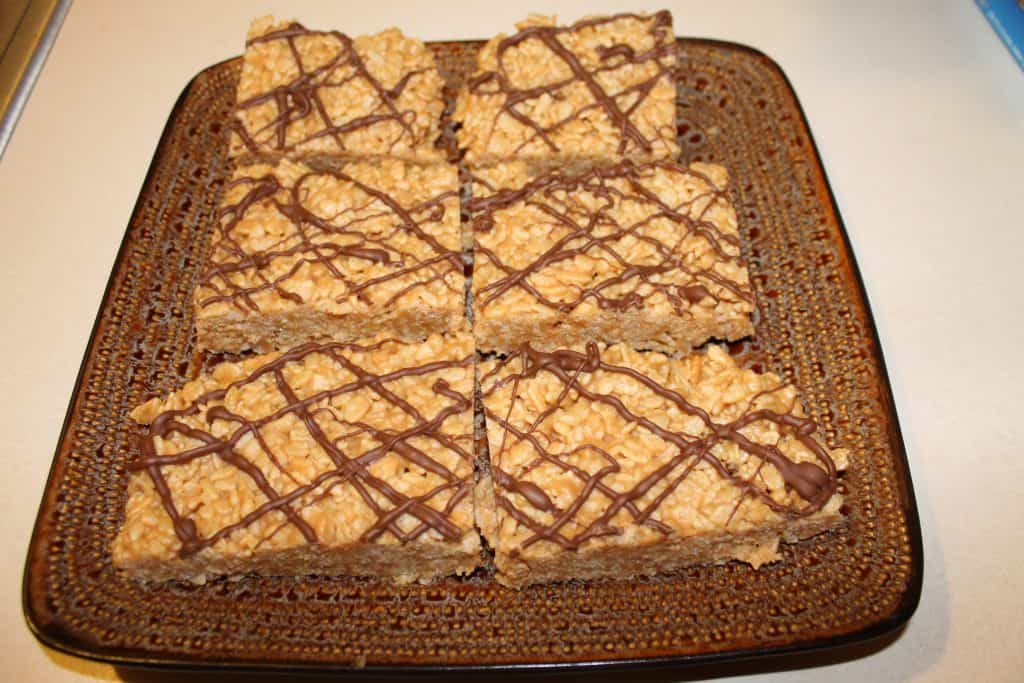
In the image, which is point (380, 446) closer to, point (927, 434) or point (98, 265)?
point (98, 265)

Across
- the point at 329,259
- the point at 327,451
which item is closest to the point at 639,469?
the point at 327,451

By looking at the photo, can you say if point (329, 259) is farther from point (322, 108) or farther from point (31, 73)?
point (31, 73)

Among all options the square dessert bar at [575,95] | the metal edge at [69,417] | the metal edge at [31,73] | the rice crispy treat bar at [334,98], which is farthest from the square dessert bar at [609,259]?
the metal edge at [31,73]

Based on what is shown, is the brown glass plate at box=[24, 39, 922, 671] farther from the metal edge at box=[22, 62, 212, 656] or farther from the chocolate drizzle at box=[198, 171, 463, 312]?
the chocolate drizzle at box=[198, 171, 463, 312]

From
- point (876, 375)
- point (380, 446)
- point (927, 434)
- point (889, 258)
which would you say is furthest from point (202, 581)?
point (889, 258)

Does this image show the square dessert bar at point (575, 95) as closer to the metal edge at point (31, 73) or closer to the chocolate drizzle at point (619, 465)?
the chocolate drizzle at point (619, 465)

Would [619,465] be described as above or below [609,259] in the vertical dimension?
below

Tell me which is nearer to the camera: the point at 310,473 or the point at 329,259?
the point at 310,473
